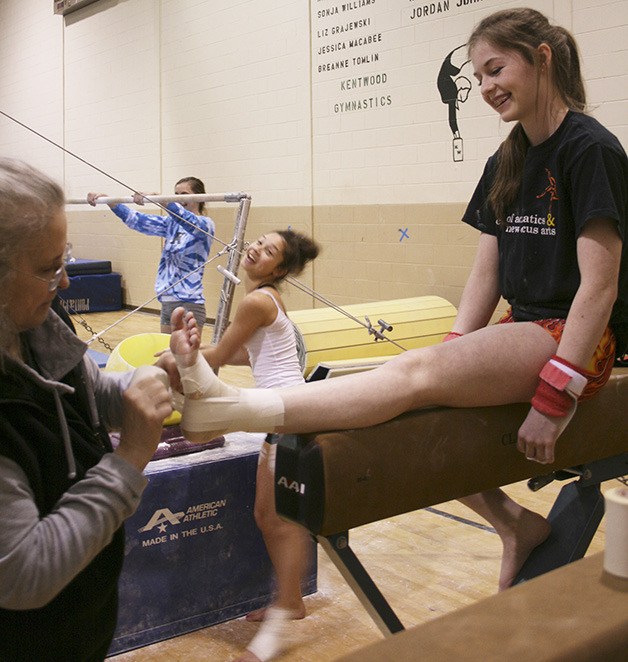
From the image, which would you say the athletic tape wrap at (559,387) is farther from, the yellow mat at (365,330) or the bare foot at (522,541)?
the yellow mat at (365,330)

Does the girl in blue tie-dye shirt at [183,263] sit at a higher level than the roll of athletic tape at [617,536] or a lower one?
higher

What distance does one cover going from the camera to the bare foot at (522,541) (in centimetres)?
245

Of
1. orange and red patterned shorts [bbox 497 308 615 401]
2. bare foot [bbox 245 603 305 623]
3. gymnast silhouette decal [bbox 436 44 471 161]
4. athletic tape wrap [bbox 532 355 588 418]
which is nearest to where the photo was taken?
athletic tape wrap [bbox 532 355 588 418]

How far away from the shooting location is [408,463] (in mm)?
1902

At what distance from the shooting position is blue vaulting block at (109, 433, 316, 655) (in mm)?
2602

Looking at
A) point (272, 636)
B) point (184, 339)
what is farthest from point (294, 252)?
point (184, 339)

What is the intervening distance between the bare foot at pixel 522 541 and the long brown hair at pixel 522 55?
2.90ft

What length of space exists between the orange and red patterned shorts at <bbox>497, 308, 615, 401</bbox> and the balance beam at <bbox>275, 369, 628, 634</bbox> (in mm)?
43

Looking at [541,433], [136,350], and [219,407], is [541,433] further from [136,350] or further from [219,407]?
[136,350]

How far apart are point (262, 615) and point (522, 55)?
190 cm

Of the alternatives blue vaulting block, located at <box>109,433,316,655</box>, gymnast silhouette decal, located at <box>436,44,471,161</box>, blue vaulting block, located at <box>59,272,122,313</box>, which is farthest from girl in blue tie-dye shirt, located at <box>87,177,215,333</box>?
blue vaulting block, located at <box>59,272,122,313</box>

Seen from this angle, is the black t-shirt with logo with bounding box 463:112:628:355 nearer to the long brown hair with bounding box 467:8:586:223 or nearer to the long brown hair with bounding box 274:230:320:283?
the long brown hair with bounding box 467:8:586:223

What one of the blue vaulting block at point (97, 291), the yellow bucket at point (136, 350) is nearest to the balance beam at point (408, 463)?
the yellow bucket at point (136, 350)

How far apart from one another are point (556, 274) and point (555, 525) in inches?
30.7
